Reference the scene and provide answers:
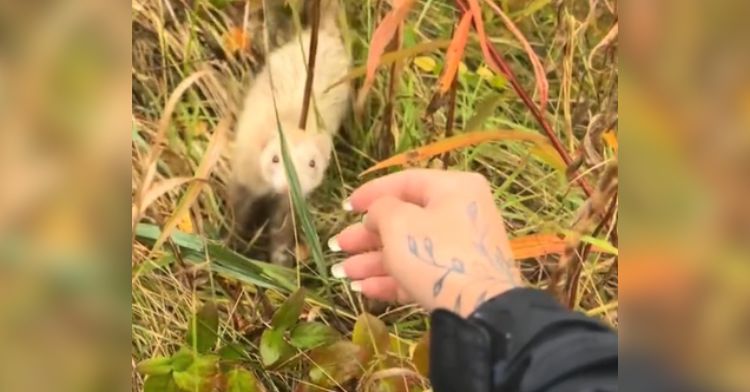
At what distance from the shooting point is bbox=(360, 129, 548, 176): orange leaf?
3.01 feet

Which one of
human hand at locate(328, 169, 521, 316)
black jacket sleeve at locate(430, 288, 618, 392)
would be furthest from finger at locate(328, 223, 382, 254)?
black jacket sleeve at locate(430, 288, 618, 392)

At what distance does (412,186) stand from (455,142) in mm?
64

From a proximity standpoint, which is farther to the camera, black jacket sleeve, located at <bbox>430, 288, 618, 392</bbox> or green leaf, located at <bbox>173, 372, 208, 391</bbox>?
green leaf, located at <bbox>173, 372, 208, 391</bbox>

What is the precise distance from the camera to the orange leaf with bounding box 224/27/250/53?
92 centimetres

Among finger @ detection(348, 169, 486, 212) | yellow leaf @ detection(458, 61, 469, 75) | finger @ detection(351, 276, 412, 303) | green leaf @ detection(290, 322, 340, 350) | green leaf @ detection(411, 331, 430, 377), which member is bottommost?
green leaf @ detection(411, 331, 430, 377)

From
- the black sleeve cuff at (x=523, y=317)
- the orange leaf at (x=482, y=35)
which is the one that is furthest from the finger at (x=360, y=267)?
the orange leaf at (x=482, y=35)

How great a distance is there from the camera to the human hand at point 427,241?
2.97 ft

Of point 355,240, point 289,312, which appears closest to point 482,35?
point 355,240

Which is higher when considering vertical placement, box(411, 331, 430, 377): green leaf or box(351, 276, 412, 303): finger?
box(351, 276, 412, 303): finger

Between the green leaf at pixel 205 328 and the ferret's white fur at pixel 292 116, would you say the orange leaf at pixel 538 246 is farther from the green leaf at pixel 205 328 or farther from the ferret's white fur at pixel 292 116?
the green leaf at pixel 205 328

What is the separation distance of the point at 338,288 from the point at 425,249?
103mm

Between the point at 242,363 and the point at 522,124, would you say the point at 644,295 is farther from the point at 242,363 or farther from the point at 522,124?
the point at 242,363

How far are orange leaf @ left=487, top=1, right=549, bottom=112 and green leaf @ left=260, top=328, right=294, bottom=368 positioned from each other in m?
0.36

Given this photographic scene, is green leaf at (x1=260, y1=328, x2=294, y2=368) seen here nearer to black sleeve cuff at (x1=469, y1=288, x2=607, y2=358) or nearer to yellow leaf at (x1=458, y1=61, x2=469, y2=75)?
black sleeve cuff at (x1=469, y1=288, x2=607, y2=358)
